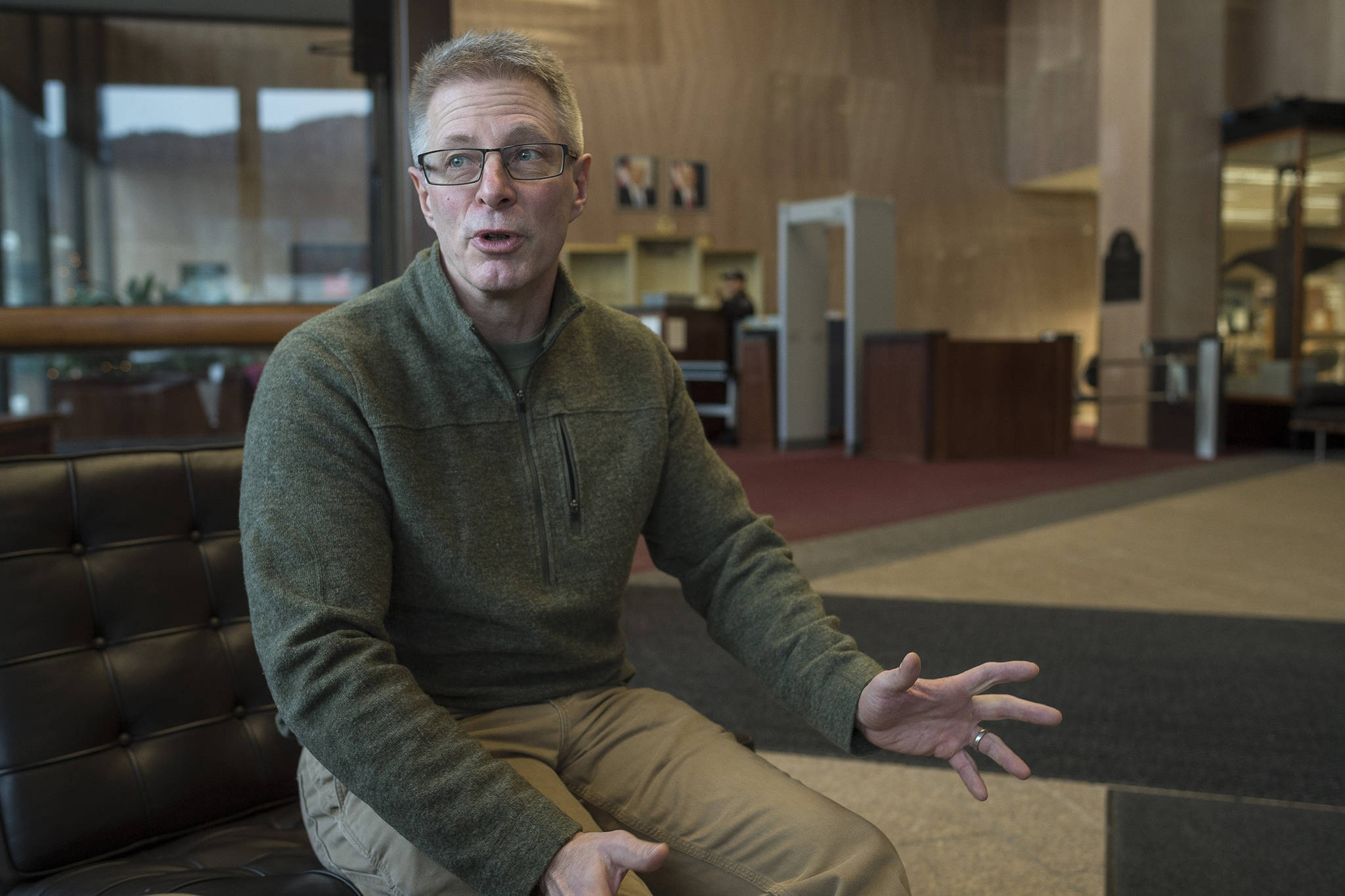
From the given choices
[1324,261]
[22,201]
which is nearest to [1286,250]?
[1324,261]

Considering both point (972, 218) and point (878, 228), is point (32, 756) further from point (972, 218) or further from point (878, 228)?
point (972, 218)

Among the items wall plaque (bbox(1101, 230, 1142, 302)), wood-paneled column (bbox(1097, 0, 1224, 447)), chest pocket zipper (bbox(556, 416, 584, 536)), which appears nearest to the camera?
chest pocket zipper (bbox(556, 416, 584, 536))

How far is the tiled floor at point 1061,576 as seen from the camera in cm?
197

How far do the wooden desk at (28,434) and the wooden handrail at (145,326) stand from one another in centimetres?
60

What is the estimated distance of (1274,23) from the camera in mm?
8945

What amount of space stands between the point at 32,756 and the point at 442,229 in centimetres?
76

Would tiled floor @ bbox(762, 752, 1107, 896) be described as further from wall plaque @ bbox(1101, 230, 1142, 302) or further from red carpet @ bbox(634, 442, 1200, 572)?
wall plaque @ bbox(1101, 230, 1142, 302)

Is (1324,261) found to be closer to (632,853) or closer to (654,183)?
(654,183)

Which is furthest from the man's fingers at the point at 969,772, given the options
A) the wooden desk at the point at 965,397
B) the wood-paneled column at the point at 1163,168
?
the wood-paneled column at the point at 1163,168

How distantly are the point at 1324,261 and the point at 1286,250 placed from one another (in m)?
0.28

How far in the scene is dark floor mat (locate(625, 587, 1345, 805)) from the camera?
2301 millimetres

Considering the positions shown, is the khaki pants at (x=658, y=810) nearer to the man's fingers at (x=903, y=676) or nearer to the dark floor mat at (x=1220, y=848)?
the man's fingers at (x=903, y=676)

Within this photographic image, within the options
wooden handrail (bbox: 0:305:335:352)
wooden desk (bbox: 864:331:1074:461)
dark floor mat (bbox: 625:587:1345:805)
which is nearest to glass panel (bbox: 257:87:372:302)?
wooden desk (bbox: 864:331:1074:461)

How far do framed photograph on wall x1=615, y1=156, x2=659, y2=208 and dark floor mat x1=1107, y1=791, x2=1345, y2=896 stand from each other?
364 inches
